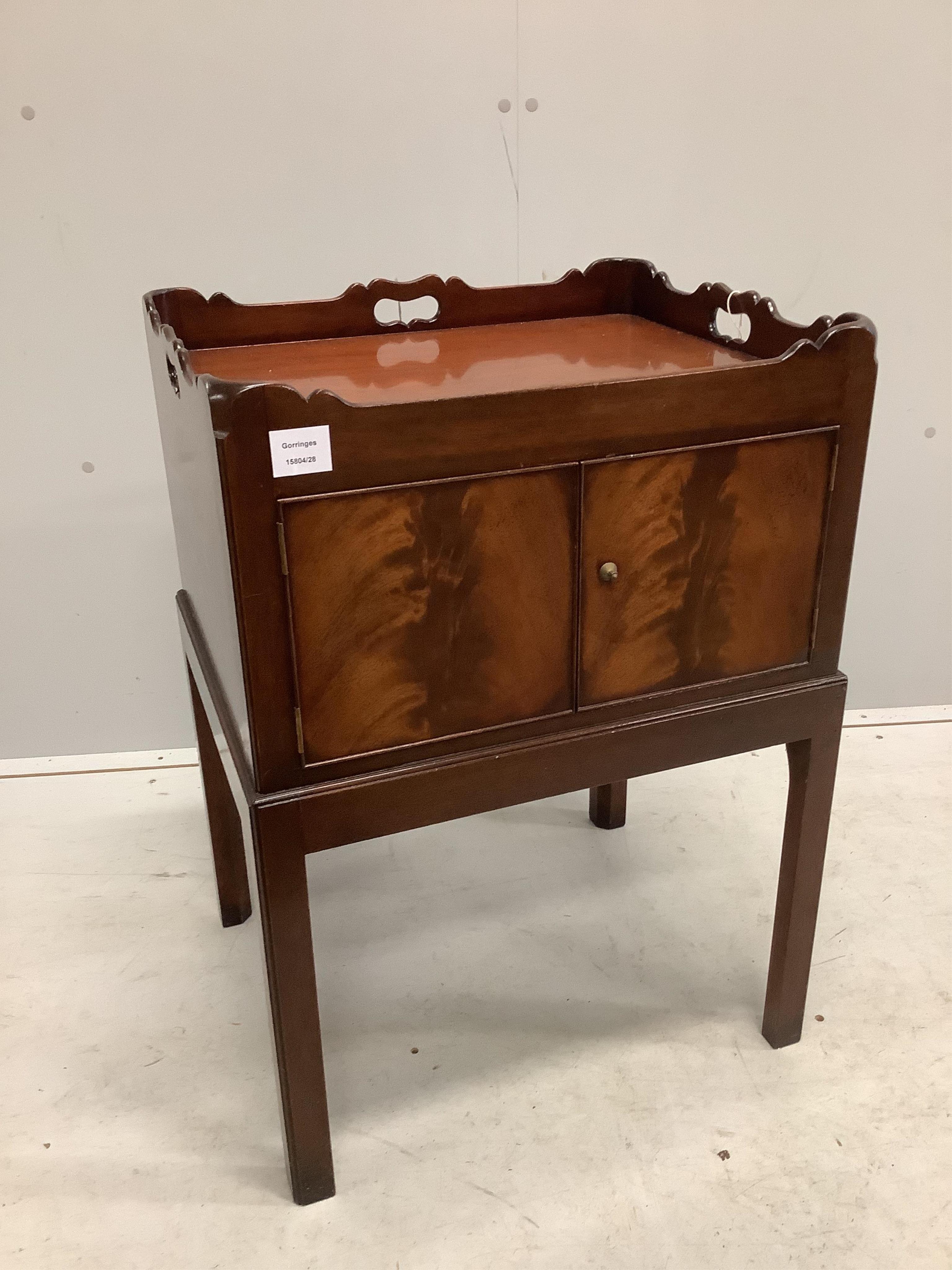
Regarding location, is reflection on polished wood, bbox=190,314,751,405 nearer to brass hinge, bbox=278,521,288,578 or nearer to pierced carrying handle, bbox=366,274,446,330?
pierced carrying handle, bbox=366,274,446,330

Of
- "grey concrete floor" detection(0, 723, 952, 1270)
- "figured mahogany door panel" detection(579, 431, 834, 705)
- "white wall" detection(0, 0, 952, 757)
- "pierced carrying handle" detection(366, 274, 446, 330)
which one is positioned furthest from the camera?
"white wall" detection(0, 0, 952, 757)

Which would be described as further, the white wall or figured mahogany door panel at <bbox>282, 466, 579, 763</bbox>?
the white wall

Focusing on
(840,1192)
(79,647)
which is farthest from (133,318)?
(840,1192)

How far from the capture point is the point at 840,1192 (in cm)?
126

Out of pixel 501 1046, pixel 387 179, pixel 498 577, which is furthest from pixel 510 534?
pixel 387 179

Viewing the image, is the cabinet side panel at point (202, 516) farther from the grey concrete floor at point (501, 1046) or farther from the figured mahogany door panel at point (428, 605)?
the grey concrete floor at point (501, 1046)

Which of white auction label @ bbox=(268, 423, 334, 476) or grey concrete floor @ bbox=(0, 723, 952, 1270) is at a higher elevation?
white auction label @ bbox=(268, 423, 334, 476)

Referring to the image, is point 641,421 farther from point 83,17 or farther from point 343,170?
point 83,17

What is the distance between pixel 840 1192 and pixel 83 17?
6.15 feet

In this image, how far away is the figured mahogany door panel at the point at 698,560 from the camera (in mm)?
A: 1113

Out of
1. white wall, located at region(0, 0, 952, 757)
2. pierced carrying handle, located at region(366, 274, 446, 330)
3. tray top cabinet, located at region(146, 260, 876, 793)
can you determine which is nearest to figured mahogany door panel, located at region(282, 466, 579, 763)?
tray top cabinet, located at region(146, 260, 876, 793)

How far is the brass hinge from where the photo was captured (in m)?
0.98

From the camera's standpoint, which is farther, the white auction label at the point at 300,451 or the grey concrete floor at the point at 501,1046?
the grey concrete floor at the point at 501,1046

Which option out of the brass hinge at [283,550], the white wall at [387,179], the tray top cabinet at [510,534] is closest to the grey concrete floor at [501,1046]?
the tray top cabinet at [510,534]
